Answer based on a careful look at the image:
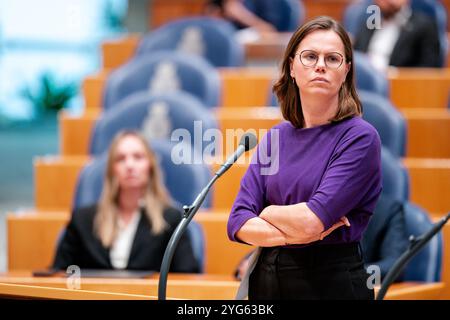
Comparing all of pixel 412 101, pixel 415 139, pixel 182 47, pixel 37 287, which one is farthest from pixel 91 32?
pixel 37 287

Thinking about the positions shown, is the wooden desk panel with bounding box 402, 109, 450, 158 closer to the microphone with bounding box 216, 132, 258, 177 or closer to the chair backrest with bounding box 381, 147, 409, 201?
the chair backrest with bounding box 381, 147, 409, 201

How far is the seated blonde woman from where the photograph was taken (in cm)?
156

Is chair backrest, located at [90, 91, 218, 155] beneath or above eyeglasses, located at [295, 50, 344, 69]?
beneath

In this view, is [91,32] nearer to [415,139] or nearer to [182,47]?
[182,47]

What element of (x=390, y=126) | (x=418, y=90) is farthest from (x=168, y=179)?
(x=418, y=90)

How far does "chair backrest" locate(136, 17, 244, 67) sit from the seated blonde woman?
90 cm

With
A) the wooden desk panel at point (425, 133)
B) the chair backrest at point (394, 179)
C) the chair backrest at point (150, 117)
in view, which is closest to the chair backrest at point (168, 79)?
the chair backrest at point (150, 117)

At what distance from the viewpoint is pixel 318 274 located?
85 centimetres

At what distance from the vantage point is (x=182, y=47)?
8.46ft

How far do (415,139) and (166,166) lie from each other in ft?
1.70

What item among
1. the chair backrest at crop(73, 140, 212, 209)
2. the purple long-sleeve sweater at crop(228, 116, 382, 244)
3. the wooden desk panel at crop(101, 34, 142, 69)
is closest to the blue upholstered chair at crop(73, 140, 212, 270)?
the chair backrest at crop(73, 140, 212, 209)

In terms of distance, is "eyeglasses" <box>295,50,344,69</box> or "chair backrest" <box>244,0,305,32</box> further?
"chair backrest" <box>244,0,305,32</box>

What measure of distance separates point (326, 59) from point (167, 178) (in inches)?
→ 37.2

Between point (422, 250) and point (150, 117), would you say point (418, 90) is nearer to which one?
point (150, 117)
